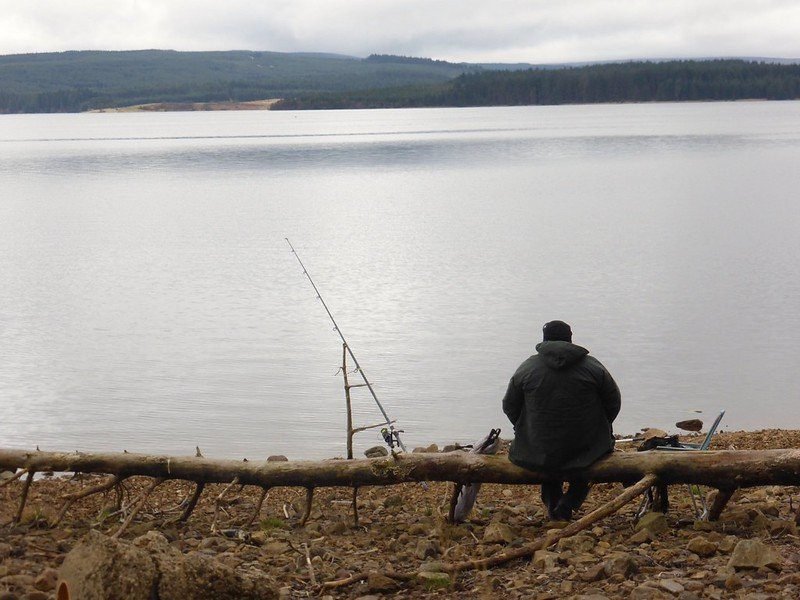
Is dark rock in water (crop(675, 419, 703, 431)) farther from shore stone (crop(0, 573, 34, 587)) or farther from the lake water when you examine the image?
shore stone (crop(0, 573, 34, 587))

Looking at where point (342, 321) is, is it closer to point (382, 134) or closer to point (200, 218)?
point (200, 218)

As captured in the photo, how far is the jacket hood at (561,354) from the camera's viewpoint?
21.2 ft

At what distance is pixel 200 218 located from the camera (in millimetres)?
32375

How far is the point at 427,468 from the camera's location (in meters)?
6.68

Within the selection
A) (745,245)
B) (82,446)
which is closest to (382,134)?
(745,245)

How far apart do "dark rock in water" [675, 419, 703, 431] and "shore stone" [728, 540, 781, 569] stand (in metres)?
5.42

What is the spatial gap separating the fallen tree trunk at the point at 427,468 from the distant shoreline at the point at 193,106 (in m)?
171

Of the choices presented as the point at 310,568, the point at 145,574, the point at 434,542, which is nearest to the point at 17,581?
the point at 145,574

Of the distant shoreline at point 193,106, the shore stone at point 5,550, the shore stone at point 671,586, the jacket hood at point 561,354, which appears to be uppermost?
the distant shoreline at point 193,106

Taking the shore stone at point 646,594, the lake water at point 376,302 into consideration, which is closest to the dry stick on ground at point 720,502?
the shore stone at point 646,594

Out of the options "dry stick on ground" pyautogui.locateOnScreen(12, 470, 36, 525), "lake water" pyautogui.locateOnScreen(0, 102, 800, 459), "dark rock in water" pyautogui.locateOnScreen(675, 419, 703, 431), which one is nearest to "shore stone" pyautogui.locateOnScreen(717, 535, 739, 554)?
"dry stick on ground" pyautogui.locateOnScreen(12, 470, 36, 525)

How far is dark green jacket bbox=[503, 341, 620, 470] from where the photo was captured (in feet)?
21.2

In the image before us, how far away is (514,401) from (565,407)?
337mm

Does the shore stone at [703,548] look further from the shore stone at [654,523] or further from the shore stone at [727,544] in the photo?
the shore stone at [654,523]
